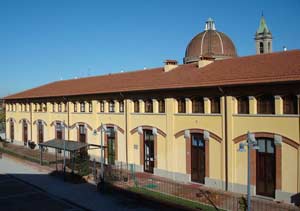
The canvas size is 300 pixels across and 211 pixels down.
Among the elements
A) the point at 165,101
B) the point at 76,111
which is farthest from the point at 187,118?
the point at 76,111

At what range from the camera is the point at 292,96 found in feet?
60.6

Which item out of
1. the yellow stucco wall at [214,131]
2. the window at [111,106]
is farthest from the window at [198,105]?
the window at [111,106]

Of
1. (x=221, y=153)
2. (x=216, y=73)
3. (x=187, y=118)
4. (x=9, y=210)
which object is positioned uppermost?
(x=216, y=73)

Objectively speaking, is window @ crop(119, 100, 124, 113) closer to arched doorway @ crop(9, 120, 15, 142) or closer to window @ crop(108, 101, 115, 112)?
window @ crop(108, 101, 115, 112)

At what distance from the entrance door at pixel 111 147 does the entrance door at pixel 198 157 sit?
914 centimetres

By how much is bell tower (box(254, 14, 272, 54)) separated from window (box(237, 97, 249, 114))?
153ft

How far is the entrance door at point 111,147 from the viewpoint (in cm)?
3120

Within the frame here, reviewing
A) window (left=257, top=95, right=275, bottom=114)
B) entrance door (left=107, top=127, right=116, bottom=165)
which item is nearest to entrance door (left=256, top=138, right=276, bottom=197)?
window (left=257, top=95, right=275, bottom=114)

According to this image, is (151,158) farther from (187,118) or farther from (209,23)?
(209,23)

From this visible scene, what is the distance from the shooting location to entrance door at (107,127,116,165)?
102ft

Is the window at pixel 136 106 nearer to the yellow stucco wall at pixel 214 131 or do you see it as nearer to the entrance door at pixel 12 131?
the yellow stucco wall at pixel 214 131

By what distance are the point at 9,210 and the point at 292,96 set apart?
610 inches

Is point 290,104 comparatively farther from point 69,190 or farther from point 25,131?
point 25,131

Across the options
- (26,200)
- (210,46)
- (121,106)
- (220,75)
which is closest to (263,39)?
(210,46)
